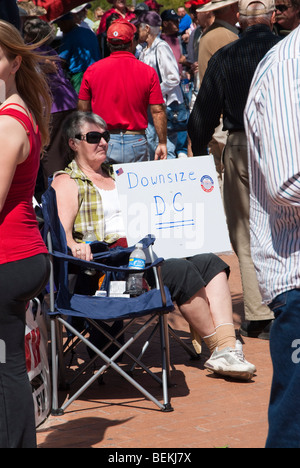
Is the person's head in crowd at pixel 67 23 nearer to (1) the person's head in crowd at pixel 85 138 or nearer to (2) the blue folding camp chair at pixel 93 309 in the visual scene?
(1) the person's head in crowd at pixel 85 138

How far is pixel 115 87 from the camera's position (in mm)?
7430

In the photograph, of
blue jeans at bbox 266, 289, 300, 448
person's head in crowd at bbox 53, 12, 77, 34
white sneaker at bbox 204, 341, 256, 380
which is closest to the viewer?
blue jeans at bbox 266, 289, 300, 448

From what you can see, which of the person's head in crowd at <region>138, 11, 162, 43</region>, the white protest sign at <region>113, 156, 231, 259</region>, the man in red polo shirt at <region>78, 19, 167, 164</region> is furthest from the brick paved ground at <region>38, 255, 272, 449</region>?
the person's head in crowd at <region>138, 11, 162, 43</region>

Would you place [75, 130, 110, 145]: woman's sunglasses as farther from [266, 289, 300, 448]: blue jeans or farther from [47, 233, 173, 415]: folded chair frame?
[266, 289, 300, 448]: blue jeans

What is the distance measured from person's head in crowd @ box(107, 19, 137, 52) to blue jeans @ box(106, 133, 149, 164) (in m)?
0.86

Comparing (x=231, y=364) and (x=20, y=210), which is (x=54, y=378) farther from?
(x=20, y=210)

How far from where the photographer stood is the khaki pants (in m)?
5.86

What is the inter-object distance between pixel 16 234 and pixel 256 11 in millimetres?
3480

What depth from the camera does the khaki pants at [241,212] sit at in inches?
231

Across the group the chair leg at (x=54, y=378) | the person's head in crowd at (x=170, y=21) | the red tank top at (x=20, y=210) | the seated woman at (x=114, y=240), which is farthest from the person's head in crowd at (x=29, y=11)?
the person's head in crowd at (x=170, y=21)

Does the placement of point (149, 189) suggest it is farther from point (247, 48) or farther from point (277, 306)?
point (277, 306)

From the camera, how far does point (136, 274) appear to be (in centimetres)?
516

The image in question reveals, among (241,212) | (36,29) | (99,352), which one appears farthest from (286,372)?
(36,29)
